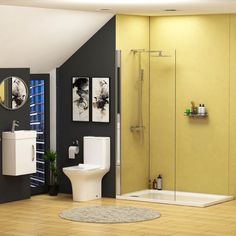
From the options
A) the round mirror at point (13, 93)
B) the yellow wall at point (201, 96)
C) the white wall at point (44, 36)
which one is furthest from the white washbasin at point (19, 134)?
the yellow wall at point (201, 96)

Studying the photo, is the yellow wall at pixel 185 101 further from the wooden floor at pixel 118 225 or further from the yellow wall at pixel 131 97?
the wooden floor at pixel 118 225

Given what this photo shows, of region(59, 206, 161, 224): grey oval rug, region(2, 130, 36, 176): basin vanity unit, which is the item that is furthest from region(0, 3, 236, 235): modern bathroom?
region(59, 206, 161, 224): grey oval rug

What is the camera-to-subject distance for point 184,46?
384 inches

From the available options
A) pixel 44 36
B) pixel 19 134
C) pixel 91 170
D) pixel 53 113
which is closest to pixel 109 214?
pixel 91 170

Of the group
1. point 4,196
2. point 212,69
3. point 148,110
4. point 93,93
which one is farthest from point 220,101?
point 4,196

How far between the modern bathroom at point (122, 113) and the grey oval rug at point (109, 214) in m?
0.40

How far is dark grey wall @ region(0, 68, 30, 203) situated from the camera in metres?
9.27

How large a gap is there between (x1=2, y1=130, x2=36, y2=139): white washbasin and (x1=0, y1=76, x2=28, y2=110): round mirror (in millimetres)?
340

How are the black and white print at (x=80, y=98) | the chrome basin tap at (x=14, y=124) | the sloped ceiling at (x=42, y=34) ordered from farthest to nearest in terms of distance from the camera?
the black and white print at (x=80, y=98)
the chrome basin tap at (x=14, y=124)
the sloped ceiling at (x=42, y=34)

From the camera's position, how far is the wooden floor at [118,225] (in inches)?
297

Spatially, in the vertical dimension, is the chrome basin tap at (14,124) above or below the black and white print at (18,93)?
below

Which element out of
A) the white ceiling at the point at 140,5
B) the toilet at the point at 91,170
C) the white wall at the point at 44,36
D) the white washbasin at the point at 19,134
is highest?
the white ceiling at the point at 140,5

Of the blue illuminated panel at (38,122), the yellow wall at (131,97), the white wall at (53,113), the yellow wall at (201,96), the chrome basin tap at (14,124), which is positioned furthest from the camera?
the white wall at (53,113)

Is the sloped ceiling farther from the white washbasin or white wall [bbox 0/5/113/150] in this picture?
the white washbasin
